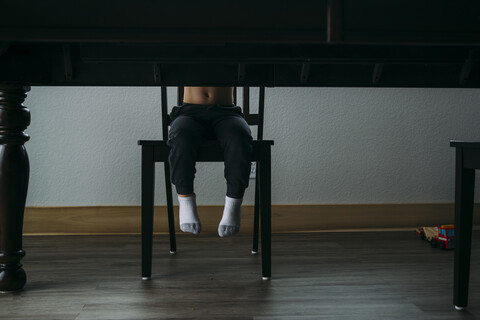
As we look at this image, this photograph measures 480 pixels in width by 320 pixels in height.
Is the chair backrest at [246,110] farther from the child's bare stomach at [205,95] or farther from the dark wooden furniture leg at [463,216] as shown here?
the dark wooden furniture leg at [463,216]

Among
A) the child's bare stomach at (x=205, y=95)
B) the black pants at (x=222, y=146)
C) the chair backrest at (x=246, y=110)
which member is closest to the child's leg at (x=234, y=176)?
the black pants at (x=222, y=146)

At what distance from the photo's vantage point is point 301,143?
94.4 inches

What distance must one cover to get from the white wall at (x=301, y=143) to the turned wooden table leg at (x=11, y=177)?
101 cm

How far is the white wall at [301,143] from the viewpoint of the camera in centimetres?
232

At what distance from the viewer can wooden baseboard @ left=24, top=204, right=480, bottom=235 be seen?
90.7 inches

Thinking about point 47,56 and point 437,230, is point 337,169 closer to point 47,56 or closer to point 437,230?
point 437,230

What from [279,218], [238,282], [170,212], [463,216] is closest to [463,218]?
[463,216]

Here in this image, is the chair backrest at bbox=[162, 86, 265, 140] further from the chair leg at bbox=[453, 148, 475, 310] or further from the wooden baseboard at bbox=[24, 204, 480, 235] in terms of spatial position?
the chair leg at bbox=[453, 148, 475, 310]

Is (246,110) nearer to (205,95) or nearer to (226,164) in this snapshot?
(205,95)

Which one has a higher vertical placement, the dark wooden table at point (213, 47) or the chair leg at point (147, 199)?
the dark wooden table at point (213, 47)

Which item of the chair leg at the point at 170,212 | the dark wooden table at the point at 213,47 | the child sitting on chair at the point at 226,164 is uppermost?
the dark wooden table at the point at 213,47

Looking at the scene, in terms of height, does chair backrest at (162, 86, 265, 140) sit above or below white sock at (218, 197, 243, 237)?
above

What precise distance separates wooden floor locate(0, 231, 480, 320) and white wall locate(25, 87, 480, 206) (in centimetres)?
31

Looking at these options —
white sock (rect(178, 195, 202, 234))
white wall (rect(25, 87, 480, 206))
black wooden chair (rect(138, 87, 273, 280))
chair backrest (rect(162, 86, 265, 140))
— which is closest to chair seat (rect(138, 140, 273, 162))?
black wooden chair (rect(138, 87, 273, 280))
